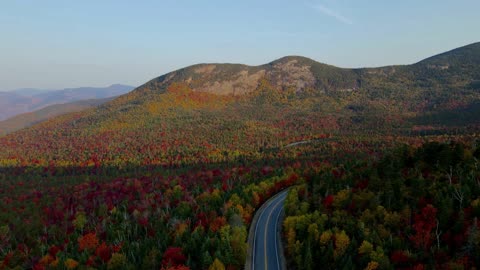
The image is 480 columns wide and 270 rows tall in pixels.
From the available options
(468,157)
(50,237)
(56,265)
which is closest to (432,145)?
(468,157)

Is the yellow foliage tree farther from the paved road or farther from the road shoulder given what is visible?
the paved road

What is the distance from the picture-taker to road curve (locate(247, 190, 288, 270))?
206 feet

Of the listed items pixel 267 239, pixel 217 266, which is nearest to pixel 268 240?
pixel 267 239

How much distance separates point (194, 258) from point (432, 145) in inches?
2549

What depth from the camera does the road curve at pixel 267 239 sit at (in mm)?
62719

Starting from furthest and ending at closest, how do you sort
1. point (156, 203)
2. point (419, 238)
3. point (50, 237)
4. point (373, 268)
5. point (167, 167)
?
1. point (167, 167)
2. point (156, 203)
3. point (50, 237)
4. point (419, 238)
5. point (373, 268)

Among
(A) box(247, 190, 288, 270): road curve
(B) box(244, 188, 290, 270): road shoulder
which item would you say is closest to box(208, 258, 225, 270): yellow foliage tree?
(B) box(244, 188, 290, 270): road shoulder

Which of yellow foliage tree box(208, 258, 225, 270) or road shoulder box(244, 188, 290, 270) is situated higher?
yellow foliage tree box(208, 258, 225, 270)

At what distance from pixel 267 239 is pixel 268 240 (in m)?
0.48

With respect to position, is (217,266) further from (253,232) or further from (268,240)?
(253,232)

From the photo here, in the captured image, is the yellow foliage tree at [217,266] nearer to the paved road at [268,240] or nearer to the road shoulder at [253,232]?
the road shoulder at [253,232]

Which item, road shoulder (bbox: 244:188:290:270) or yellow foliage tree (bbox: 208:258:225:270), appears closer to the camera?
yellow foliage tree (bbox: 208:258:225:270)

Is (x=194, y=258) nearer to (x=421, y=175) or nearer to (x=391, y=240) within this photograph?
(x=391, y=240)

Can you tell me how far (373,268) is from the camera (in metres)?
50.9
